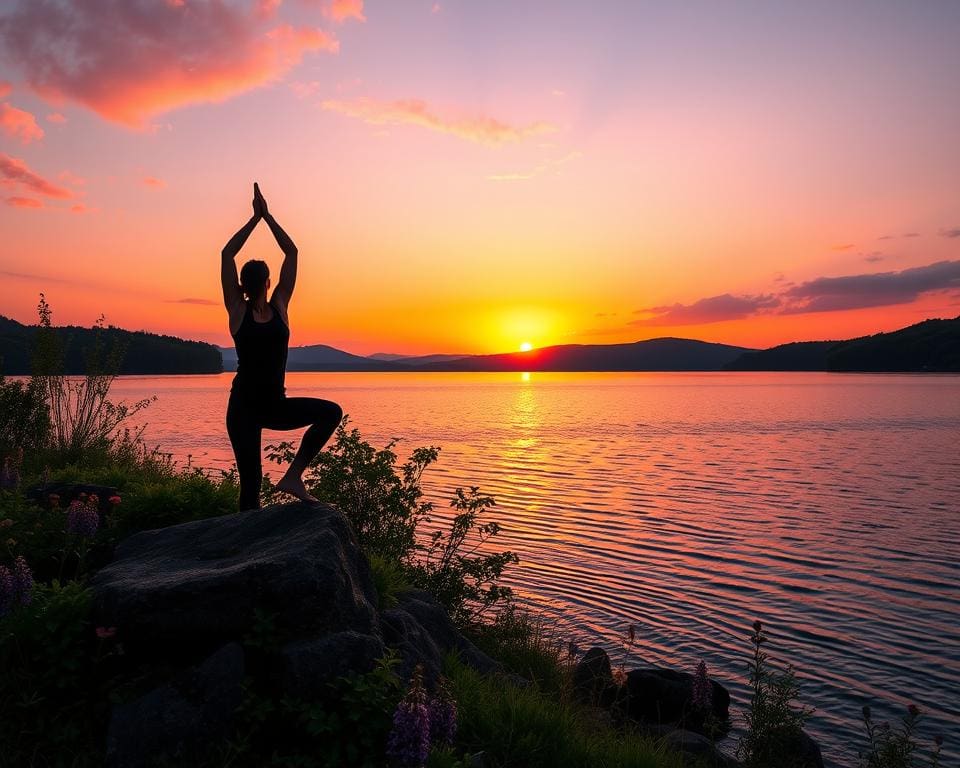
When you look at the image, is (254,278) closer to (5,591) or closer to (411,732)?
(5,591)

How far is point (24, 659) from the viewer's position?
5988 mm

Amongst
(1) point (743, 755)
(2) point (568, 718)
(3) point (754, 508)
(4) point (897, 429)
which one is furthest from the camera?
(4) point (897, 429)

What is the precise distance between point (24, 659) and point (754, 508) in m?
24.2

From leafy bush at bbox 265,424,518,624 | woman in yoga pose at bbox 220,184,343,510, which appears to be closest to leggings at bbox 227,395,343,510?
woman in yoga pose at bbox 220,184,343,510

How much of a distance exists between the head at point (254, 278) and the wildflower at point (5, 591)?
11.0 feet

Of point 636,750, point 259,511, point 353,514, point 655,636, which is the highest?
point 259,511

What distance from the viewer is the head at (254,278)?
743 centimetres

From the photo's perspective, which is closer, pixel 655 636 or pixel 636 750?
pixel 636 750

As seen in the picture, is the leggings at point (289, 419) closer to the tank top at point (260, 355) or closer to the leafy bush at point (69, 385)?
the tank top at point (260, 355)

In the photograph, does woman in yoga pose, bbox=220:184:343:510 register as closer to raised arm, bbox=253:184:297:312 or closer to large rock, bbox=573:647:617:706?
raised arm, bbox=253:184:297:312

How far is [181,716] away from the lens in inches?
209

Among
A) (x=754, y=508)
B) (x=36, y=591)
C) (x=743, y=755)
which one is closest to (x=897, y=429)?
(x=754, y=508)

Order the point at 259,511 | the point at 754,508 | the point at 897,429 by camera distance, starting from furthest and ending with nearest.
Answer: the point at 897,429 → the point at 754,508 → the point at 259,511

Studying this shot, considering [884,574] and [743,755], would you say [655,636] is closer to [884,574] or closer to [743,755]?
[743,755]
